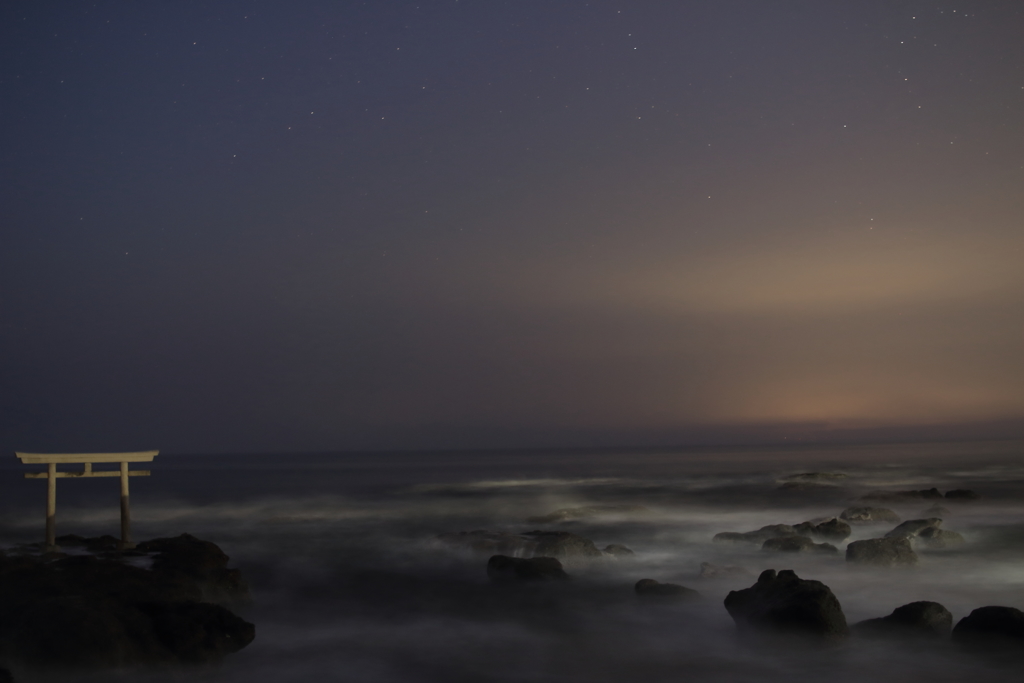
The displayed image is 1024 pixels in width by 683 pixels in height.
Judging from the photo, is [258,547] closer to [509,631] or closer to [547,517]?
[547,517]

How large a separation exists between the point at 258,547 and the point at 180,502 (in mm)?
20873

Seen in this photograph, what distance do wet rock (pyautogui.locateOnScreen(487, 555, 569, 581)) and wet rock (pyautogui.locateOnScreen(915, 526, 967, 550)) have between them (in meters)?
9.20

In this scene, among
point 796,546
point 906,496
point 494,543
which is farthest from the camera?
point 906,496

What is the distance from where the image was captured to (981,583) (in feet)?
53.0

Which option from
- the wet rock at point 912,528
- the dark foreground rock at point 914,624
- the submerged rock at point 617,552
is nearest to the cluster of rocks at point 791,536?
the wet rock at point 912,528

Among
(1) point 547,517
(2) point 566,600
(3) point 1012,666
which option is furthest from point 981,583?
(1) point 547,517

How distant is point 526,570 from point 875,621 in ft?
21.4

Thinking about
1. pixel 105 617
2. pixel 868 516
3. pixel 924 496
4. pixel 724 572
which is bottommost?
pixel 924 496

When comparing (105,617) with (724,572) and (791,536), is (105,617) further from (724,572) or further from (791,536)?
(791,536)

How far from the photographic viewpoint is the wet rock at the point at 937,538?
18938mm

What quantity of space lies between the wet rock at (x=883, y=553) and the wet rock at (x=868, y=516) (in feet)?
24.5

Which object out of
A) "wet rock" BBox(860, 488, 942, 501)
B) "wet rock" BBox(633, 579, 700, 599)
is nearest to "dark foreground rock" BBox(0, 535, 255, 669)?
"wet rock" BBox(633, 579, 700, 599)

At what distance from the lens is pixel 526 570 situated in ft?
51.7

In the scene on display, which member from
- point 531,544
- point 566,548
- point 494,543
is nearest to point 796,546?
point 566,548
